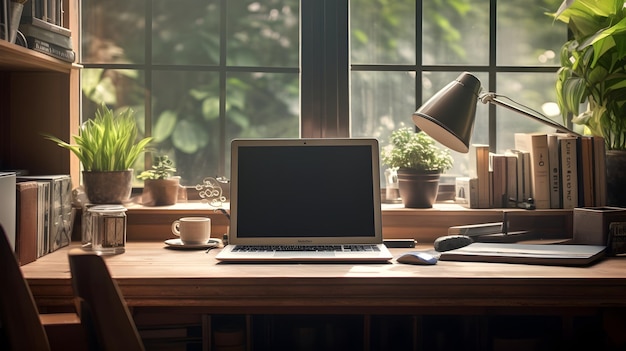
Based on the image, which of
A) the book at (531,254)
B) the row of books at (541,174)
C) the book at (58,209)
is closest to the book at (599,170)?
the row of books at (541,174)

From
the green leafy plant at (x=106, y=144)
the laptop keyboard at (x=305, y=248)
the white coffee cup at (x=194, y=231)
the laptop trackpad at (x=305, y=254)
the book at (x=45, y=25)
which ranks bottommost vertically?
the laptop trackpad at (x=305, y=254)

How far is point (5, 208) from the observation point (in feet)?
6.59

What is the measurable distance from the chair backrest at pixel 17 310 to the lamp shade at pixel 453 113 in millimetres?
1314

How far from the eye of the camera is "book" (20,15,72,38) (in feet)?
7.29

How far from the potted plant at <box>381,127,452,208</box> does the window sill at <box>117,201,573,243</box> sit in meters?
0.06

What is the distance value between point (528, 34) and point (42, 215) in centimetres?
188

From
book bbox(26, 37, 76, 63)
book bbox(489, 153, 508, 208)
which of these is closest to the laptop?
book bbox(489, 153, 508, 208)

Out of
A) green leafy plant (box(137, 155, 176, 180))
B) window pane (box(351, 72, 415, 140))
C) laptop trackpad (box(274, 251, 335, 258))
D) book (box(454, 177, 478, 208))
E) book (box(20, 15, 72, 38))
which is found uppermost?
book (box(20, 15, 72, 38))

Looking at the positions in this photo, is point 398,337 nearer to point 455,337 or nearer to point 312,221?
point 455,337

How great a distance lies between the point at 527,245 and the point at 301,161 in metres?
0.75

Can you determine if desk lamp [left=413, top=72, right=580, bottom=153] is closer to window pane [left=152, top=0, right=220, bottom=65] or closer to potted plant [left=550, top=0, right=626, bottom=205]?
potted plant [left=550, top=0, right=626, bottom=205]

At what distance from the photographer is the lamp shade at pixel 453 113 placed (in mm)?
2311

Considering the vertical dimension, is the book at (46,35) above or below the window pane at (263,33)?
below

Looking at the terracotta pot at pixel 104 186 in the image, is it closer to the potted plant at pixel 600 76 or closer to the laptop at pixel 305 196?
the laptop at pixel 305 196
